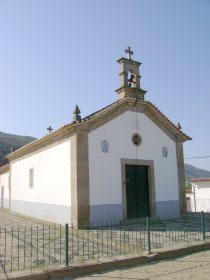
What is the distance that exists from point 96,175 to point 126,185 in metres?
1.63

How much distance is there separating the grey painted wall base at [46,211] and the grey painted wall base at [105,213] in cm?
97

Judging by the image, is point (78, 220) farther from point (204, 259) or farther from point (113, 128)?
point (204, 259)

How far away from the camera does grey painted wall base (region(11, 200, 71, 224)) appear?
41.9 ft

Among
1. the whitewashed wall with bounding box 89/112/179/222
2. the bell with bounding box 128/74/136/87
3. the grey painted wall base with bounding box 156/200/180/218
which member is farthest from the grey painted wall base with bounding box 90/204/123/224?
the bell with bounding box 128/74/136/87

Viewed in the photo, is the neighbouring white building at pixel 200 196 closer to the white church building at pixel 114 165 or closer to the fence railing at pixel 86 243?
the white church building at pixel 114 165

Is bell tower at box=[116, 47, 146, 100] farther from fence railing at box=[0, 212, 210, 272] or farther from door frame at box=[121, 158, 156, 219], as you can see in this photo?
fence railing at box=[0, 212, 210, 272]

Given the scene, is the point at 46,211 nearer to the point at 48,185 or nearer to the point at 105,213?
the point at 48,185

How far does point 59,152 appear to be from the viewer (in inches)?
536

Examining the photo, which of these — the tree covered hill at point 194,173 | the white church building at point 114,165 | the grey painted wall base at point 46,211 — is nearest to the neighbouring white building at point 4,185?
the grey painted wall base at point 46,211

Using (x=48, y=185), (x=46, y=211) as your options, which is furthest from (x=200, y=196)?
(x=48, y=185)

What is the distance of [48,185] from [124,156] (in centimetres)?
382

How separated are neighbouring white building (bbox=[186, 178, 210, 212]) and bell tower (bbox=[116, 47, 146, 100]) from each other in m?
14.7

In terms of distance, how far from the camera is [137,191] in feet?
45.6

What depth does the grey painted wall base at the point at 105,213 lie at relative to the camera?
12.2m
